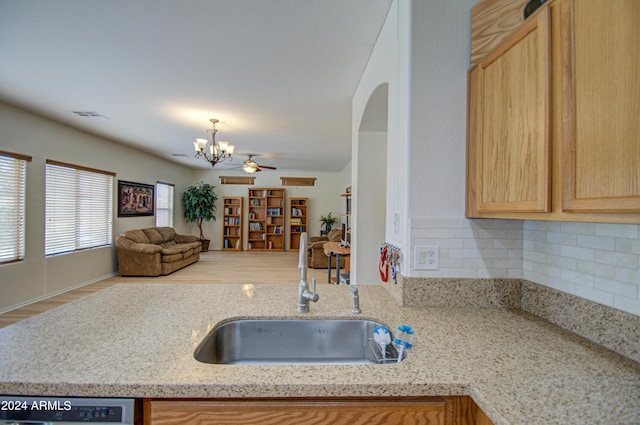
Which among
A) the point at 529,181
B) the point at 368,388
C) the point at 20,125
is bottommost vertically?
the point at 368,388

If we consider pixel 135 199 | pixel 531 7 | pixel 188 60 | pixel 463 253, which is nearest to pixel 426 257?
pixel 463 253

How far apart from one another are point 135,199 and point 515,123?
7.17 m

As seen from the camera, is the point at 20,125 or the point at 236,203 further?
the point at 236,203

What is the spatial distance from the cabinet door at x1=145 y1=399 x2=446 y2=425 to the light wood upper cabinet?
0.75 m

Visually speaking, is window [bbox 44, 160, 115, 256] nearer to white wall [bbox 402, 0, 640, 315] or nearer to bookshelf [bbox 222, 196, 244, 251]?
bookshelf [bbox 222, 196, 244, 251]

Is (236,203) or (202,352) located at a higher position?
(236,203)

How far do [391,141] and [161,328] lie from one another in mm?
1504

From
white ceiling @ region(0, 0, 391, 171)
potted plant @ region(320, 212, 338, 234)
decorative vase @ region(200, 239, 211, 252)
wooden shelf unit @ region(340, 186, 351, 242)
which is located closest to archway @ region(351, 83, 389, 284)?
Result: white ceiling @ region(0, 0, 391, 171)

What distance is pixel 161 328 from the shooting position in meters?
1.17

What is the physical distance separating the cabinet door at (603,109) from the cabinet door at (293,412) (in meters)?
0.76

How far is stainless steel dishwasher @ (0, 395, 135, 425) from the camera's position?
81 cm

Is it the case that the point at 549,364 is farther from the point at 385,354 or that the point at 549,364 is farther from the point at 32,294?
the point at 32,294

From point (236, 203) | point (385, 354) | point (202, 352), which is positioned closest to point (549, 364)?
point (385, 354)

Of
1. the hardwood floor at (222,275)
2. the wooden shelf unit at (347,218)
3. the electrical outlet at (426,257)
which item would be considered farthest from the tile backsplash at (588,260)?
the hardwood floor at (222,275)
